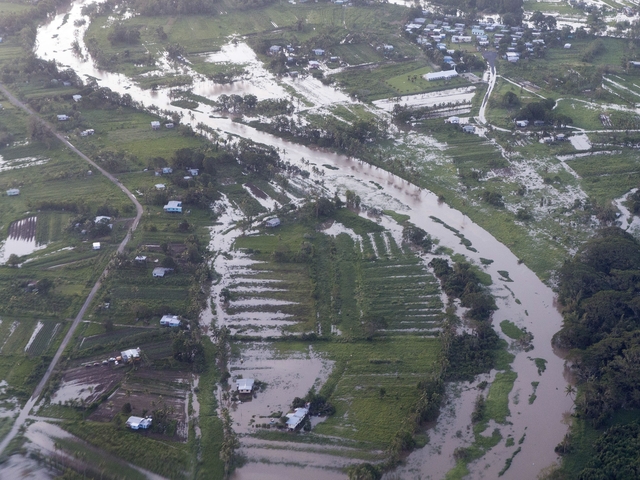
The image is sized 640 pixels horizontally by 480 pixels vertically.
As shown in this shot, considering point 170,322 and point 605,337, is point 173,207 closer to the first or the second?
point 170,322

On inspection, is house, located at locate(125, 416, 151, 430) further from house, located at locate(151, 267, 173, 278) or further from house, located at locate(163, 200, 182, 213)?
house, located at locate(163, 200, 182, 213)

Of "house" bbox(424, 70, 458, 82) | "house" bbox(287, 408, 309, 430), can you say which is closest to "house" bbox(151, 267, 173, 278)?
"house" bbox(287, 408, 309, 430)

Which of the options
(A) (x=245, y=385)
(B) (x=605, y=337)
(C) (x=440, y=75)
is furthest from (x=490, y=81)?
(A) (x=245, y=385)

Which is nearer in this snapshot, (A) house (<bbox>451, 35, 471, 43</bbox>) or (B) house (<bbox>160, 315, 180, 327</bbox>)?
(B) house (<bbox>160, 315, 180, 327</bbox>)

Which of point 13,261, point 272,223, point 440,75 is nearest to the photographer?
point 13,261

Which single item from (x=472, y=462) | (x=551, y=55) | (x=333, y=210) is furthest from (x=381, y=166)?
→ (x=551, y=55)
